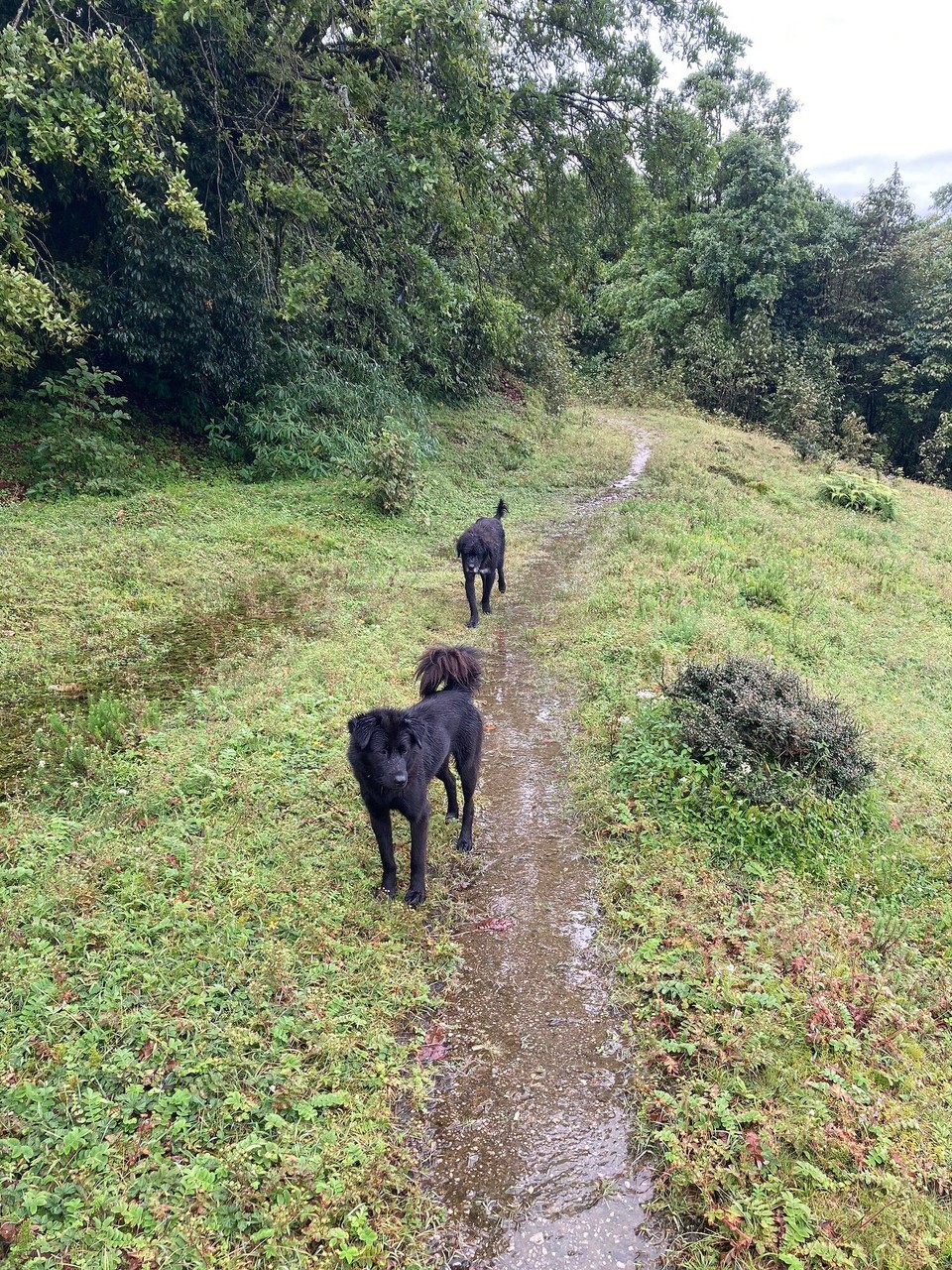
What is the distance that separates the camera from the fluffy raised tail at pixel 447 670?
20.5ft

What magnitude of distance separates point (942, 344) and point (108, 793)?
42.5 metres

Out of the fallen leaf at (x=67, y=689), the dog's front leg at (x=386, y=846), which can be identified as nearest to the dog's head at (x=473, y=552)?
the fallen leaf at (x=67, y=689)

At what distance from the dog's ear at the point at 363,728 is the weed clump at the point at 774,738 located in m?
3.49

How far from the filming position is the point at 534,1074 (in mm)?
4199

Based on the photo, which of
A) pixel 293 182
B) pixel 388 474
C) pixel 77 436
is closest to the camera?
pixel 293 182

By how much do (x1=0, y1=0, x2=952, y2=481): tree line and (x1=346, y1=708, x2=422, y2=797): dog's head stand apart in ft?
29.0

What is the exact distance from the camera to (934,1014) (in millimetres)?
4793

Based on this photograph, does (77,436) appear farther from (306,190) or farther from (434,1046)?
(434,1046)

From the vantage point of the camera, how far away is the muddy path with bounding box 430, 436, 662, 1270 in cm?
342

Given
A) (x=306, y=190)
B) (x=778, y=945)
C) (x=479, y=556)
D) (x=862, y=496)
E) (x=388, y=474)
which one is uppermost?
(x=306, y=190)

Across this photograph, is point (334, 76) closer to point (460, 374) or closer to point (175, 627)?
point (175, 627)

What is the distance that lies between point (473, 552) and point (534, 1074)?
302 inches

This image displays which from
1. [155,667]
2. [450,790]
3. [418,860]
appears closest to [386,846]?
[418,860]

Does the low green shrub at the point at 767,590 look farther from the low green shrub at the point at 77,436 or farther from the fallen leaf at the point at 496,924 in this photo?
the low green shrub at the point at 77,436
